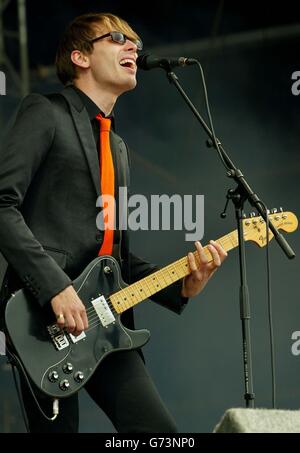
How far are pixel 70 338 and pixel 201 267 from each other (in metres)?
0.52

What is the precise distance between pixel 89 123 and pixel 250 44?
7.83ft

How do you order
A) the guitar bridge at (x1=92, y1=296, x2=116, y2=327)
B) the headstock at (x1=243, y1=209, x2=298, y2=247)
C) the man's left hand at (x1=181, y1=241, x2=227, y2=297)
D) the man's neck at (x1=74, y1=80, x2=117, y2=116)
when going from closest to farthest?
the guitar bridge at (x1=92, y1=296, x2=116, y2=327) → the man's left hand at (x1=181, y1=241, x2=227, y2=297) → the man's neck at (x1=74, y1=80, x2=117, y2=116) → the headstock at (x1=243, y1=209, x2=298, y2=247)

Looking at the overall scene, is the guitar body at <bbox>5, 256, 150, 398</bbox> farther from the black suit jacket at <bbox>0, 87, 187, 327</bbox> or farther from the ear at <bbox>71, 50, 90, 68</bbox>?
the ear at <bbox>71, 50, 90, 68</bbox>

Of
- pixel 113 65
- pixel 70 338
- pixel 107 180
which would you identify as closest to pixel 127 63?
pixel 113 65

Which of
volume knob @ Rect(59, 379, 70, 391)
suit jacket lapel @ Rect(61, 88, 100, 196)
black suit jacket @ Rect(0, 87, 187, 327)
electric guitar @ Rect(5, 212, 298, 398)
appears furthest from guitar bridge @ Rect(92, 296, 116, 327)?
suit jacket lapel @ Rect(61, 88, 100, 196)

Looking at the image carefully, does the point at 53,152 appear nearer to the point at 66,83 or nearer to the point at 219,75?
the point at 66,83

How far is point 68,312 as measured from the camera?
242 cm

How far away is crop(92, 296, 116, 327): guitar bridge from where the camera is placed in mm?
2621

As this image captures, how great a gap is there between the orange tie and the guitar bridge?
156mm

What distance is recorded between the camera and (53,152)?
2.62 meters

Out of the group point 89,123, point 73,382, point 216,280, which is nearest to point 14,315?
point 73,382
